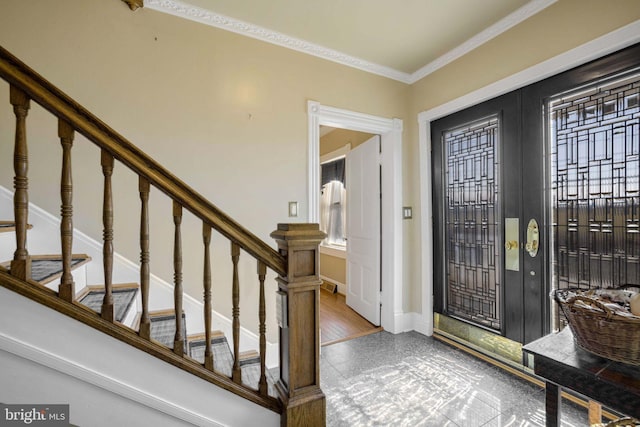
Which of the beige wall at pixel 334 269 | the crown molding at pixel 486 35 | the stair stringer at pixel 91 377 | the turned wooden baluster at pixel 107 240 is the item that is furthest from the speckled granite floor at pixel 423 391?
the crown molding at pixel 486 35

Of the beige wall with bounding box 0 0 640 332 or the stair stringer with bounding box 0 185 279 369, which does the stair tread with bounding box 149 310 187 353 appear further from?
the beige wall with bounding box 0 0 640 332

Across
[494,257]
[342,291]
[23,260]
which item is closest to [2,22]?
[23,260]

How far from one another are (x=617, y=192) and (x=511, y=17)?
4.90ft

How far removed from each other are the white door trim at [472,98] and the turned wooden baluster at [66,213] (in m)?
2.79

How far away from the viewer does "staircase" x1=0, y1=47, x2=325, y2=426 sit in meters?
0.99

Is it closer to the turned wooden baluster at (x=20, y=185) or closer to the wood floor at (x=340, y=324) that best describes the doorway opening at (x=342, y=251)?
Result: the wood floor at (x=340, y=324)

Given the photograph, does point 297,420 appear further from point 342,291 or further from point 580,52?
point 342,291

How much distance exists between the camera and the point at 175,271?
3.91 ft

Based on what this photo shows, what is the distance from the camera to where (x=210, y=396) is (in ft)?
4.12

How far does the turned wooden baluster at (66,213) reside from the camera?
3.35ft

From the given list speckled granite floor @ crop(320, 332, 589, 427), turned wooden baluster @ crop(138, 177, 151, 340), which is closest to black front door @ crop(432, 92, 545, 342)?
speckled granite floor @ crop(320, 332, 589, 427)

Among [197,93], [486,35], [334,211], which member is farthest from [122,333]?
[334,211]

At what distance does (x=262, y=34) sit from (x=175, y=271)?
2139mm

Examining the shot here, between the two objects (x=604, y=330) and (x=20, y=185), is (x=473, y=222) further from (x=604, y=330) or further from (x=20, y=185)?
(x=20, y=185)
